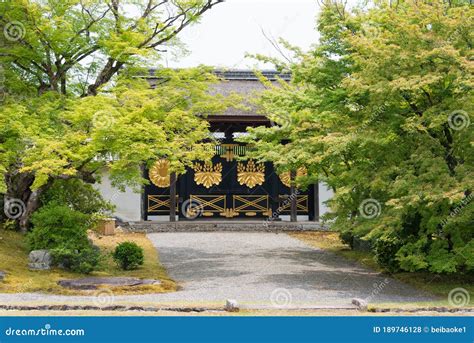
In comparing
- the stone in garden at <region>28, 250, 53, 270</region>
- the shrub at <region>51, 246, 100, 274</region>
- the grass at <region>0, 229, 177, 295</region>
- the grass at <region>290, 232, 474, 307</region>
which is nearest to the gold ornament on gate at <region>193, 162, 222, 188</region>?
the grass at <region>0, 229, 177, 295</region>

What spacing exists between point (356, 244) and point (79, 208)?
889 centimetres

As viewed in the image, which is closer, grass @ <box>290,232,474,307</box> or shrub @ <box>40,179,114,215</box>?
grass @ <box>290,232,474,307</box>

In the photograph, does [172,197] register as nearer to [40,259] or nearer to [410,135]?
[40,259]

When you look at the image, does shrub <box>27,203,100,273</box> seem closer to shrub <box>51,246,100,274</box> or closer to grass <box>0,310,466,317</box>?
shrub <box>51,246,100,274</box>

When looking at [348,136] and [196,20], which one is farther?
[196,20]

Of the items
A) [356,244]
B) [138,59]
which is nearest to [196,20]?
[138,59]

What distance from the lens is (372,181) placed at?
12.1 m

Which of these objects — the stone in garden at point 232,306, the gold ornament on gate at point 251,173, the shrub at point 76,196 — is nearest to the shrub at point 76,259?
the shrub at point 76,196

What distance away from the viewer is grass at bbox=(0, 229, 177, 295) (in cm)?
1175

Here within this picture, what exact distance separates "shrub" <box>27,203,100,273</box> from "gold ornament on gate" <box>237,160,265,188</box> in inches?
498

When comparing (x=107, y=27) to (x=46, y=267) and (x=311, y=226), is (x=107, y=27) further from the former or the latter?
(x=311, y=226)

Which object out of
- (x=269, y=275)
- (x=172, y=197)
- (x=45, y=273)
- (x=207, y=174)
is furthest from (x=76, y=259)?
(x=207, y=174)

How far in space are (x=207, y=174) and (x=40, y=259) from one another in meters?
12.9

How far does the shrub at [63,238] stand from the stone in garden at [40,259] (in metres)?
0.14
